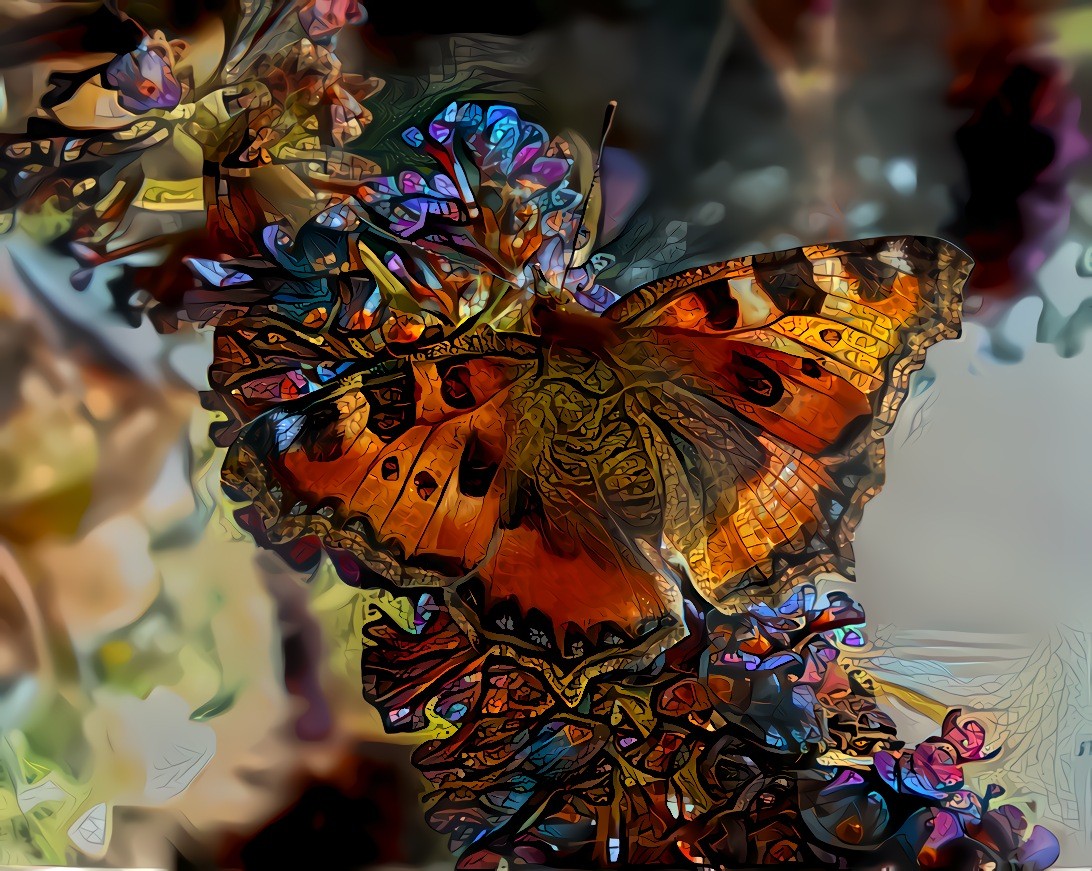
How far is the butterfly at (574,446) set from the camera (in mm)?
869

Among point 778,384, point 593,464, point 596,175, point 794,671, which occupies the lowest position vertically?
point 794,671

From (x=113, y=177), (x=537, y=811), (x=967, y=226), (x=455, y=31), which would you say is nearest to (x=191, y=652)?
(x=537, y=811)

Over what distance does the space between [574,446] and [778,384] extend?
23cm

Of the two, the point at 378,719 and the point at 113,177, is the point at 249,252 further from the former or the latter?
A: the point at 378,719

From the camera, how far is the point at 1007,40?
857 mm

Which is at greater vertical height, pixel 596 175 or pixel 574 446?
pixel 596 175

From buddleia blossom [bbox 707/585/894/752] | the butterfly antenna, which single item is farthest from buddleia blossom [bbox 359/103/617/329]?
buddleia blossom [bbox 707/585/894/752]

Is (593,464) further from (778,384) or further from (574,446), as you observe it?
(778,384)

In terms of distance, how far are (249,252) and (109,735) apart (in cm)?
57

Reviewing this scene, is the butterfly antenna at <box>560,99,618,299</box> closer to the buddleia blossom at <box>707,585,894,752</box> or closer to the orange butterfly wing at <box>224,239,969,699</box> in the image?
the orange butterfly wing at <box>224,239,969,699</box>

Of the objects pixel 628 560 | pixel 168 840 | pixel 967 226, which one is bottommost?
pixel 168 840

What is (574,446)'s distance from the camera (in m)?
0.90

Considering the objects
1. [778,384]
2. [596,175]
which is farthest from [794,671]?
[596,175]

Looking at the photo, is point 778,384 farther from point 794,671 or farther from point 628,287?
point 794,671
